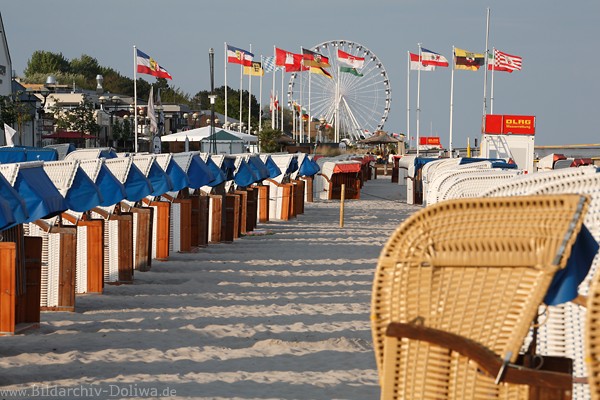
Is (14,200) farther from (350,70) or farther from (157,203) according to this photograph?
(350,70)

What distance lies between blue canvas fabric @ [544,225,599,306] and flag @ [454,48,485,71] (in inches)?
2166

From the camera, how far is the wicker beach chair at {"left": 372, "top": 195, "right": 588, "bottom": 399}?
3318 mm

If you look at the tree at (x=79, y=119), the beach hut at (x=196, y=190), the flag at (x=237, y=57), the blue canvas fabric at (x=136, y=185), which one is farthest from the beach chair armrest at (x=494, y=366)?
the flag at (x=237, y=57)

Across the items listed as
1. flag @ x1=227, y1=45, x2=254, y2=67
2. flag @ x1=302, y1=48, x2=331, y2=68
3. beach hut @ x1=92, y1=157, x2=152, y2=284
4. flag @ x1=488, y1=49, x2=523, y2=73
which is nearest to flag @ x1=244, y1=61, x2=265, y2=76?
flag @ x1=227, y1=45, x2=254, y2=67

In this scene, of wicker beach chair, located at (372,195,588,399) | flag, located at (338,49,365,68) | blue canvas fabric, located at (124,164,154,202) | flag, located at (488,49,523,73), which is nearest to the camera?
wicker beach chair, located at (372,195,588,399)

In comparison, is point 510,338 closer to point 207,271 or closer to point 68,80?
point 207,271

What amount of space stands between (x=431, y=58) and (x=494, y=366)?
58095 mm

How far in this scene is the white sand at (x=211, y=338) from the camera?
323 inches

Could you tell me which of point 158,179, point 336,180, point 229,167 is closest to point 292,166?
point 229,167

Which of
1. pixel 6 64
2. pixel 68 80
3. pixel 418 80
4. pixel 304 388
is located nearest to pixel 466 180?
pixel 304 388

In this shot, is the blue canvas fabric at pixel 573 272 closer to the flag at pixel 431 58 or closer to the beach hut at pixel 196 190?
the beach hut at pixel 196 190

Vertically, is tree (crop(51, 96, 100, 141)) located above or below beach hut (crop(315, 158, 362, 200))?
above

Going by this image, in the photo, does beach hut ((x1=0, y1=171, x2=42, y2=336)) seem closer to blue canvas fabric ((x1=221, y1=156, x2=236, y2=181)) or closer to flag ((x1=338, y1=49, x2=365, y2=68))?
blue canvas fabric ((x1=221, y1=156, x2=236, y2=181))

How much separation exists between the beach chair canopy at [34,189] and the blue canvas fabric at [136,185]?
4688mm
